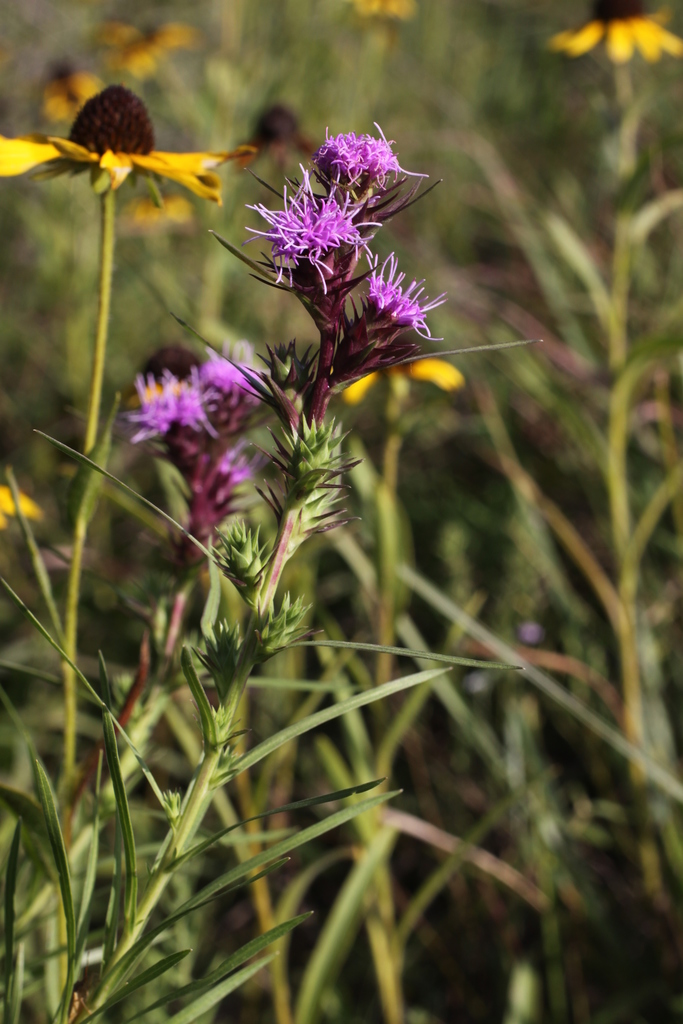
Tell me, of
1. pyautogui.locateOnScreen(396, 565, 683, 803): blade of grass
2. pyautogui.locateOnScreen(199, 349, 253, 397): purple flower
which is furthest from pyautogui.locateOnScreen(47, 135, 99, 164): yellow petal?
pyautogui.locateOnScreen(396, 565, 683, 803): blade of grass

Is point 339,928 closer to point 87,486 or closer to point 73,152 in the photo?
point 87,486

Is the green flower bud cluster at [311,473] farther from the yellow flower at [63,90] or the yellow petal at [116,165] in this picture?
the yellow flower at [63,90]

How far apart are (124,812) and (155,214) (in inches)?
94.6

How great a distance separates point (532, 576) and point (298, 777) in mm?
643

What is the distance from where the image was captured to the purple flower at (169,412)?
766 mm

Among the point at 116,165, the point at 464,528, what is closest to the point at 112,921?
the point at 116,165

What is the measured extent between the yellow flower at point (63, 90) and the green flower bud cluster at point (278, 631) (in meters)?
2.73

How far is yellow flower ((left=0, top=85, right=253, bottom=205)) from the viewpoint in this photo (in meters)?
0.75

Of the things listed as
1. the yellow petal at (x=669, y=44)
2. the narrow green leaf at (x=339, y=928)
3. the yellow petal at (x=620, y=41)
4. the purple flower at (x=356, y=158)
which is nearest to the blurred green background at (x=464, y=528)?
the narrow green leaf at (x=339, y=928)

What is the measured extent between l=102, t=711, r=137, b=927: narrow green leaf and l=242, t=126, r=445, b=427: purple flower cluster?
0.73 feet

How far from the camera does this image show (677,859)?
3.93 ft

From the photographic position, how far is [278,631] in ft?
1.53

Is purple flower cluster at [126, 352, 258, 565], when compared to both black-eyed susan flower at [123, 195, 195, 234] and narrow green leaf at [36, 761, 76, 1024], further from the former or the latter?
black-eyed susan flower at [123, 195, 195, 234]

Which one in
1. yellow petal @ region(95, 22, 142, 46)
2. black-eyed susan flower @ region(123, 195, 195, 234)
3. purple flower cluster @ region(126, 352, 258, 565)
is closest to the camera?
purple flower cluster @ region(126, 352, 258, 565)
